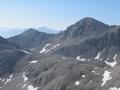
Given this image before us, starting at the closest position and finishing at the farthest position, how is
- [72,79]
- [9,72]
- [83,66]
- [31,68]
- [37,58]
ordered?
[72,79]
[83,66]
[31,68]
[9,72]
[37,58]

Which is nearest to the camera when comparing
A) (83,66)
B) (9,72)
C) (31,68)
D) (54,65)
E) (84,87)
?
(84,87)

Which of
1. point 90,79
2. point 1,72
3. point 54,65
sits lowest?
point 1,72

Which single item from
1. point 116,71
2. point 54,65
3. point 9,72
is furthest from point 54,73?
point 9,72

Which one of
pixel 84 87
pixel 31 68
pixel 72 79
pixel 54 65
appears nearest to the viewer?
pixel 84 87

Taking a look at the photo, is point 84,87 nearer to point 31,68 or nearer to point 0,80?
point 31,68

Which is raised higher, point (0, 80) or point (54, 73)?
point (54, 73)

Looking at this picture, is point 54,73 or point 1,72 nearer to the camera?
point 54,73

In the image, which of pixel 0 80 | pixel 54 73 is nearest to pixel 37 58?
pixel 0 80

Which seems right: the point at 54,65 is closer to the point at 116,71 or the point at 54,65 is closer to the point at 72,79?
the point at 72,79

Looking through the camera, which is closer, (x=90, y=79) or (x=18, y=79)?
(x=90, y=79)
